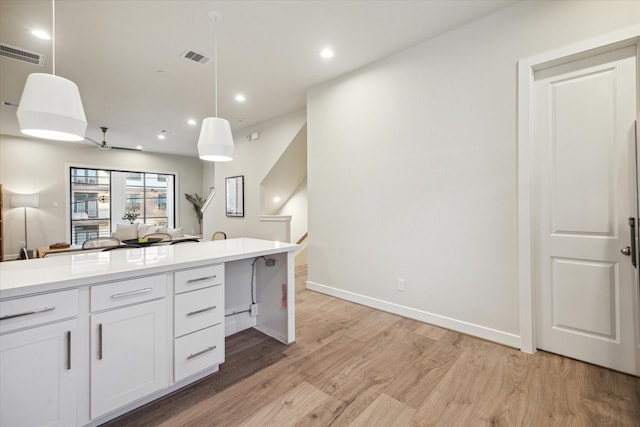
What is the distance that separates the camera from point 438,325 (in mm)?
2719

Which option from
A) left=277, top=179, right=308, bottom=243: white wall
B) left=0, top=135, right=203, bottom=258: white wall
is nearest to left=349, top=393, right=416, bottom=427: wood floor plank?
left=277, top=179, right=308, bottom=243: white wall

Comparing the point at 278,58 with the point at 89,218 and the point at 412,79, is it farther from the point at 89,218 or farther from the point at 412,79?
the point at 89,218

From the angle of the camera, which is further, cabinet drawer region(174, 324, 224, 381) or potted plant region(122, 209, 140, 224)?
potted plant region(122, 209, 140, 224)

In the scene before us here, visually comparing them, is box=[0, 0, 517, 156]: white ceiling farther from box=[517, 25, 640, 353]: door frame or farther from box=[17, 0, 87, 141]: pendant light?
box=[17, 0, 87, 141]: pendant light

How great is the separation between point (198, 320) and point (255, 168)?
4101 millimetres

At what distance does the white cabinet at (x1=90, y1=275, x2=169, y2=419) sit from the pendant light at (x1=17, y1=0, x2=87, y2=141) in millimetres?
871

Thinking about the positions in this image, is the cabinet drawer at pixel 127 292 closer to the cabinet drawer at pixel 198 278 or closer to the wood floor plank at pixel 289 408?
the cabinet drawer at pixel 198 278

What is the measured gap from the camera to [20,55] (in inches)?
115

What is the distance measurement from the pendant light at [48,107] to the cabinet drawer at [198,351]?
1371 mm

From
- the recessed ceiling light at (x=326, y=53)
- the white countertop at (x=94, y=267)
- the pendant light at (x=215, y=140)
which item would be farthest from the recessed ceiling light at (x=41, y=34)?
the recessed ceiling light at (x=326, y=53)

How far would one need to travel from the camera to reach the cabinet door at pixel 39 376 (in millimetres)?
1194

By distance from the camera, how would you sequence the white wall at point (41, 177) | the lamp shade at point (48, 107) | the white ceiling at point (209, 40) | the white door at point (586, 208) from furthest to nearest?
the white wall at point (41, 177) < the white ceiling at point (209, 40) < the white door at point (586, 208) < the lamp shade at point (48, 107)

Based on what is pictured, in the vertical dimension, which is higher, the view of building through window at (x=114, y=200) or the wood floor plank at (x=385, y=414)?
the view of building through window at (x=114, y=200)

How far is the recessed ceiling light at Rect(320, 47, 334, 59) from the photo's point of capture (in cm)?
299
